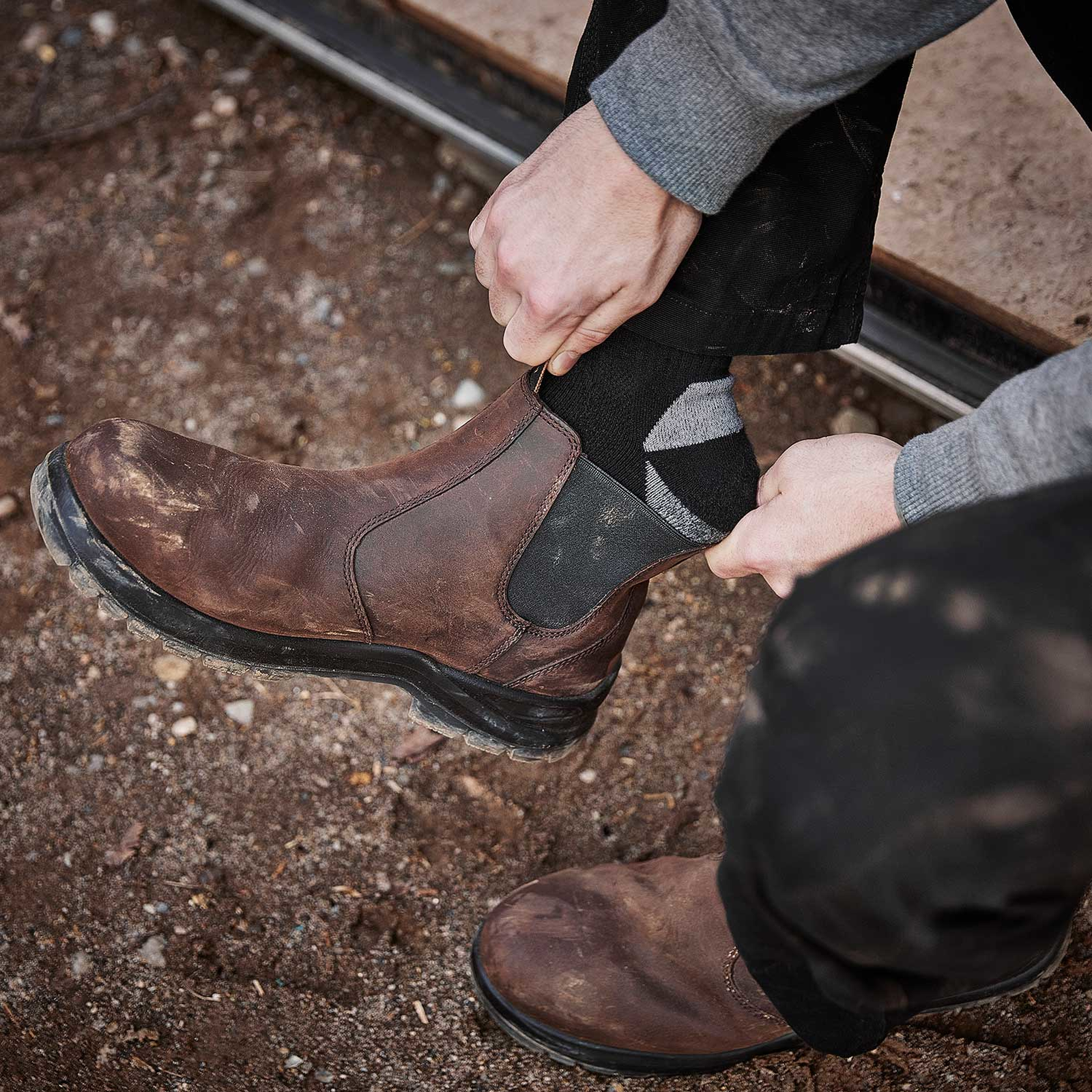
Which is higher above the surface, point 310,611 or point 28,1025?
point 310,611

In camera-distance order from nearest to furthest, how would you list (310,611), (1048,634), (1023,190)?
(1048,634) < (310,611) < (1023,190)

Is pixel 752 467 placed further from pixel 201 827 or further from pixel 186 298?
pixel 186 298

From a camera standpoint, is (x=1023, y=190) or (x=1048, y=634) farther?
(x=1023, y=190)

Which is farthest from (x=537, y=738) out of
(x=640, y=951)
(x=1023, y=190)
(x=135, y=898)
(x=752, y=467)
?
(x=1023, y=190)

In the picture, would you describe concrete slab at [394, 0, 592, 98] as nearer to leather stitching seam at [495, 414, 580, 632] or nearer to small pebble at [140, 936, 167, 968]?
leather stitching seam at [495, 414, 580, 632]

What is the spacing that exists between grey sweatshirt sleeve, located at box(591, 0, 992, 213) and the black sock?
0.71 ft

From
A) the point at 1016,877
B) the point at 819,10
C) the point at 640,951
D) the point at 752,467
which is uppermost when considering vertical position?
the point at 819,10

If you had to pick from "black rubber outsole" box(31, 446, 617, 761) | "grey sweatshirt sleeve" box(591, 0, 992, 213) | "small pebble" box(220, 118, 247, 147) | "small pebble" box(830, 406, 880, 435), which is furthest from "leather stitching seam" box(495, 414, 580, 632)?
"small pebble" box(220, 118, 247, 147)

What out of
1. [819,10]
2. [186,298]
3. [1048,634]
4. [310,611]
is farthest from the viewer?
[186,298]

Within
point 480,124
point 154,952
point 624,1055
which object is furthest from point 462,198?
point 624,1055

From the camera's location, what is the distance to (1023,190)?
4.97 ft

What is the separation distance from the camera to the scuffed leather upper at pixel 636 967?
1.15 meters

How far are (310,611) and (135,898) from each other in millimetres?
550

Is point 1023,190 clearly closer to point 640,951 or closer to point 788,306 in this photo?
point 788,306
